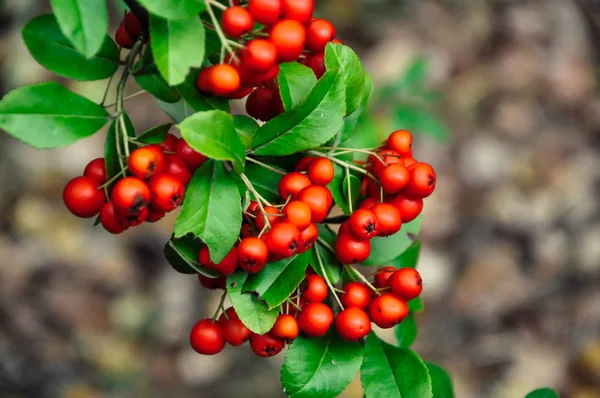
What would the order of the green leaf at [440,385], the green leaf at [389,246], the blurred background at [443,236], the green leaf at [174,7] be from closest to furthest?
the green leaf at [174,7]
the green leaf at [389,246]
the green leaf at [440,385]
the blurred background at [443,236]

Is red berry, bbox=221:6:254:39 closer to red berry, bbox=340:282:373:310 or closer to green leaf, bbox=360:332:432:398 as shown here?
red berry, bbox=340:282:373:310

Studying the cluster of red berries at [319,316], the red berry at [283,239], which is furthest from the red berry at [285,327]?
the red berry at [283,239]

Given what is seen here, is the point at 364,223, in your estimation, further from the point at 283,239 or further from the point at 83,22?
the point at 83,22

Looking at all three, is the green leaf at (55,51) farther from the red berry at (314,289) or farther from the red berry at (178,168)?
the red berry at (314,289)

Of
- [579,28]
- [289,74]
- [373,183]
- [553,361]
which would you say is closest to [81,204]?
[289,74]

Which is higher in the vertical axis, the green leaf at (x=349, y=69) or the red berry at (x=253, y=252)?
the green leaf at (x=349, y=69)

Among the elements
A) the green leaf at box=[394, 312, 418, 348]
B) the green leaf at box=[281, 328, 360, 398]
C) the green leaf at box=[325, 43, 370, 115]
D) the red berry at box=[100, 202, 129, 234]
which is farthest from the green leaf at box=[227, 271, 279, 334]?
the green leaf at box=[394, 312, 418, 348]

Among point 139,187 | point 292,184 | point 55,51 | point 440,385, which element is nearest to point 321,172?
point 292,184
